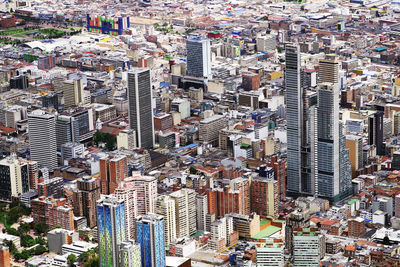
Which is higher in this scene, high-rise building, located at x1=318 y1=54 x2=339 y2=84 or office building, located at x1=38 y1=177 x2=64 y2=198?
high-rise building, located at x1=318 y1=54 x2=339 y2=84

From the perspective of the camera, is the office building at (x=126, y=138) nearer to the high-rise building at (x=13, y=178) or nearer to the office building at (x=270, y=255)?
the high-rise building at (x=13, y=178)

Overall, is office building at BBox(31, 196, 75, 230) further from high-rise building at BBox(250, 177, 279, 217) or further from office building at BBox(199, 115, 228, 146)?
office building at BBox(199, 115, 228, 146)

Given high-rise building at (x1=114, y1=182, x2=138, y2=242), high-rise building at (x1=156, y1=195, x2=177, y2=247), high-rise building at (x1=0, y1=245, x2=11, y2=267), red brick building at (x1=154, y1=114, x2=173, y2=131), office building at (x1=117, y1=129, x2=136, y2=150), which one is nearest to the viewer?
high-rise building at (x1=0, y1=245, x2=11, y2=267)

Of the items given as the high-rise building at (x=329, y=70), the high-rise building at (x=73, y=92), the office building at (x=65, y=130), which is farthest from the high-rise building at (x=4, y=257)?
the high-rise building at (x=73, y=92)

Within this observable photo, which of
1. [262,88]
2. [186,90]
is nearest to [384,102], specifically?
[262,88]

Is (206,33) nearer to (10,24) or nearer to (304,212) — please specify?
(10,24)

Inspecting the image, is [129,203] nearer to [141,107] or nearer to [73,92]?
[141,107]

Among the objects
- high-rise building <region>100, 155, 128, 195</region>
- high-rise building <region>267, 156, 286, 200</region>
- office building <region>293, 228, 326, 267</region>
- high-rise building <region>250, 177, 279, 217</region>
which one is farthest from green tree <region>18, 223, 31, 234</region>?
office building <region>293, 228, 326, 267</region>
